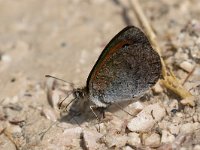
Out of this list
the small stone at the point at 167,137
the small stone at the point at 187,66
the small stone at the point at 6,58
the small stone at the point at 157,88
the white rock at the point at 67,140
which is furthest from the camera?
the small stone at the point at 6,58

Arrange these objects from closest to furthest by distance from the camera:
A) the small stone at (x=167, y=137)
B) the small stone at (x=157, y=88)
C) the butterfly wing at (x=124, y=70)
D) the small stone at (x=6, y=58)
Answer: the small stone at (x=167, y=137), the butterfly wing at (x=124, y=70), the small stone at (x=157, y=88), the small stone at (x=6, y=58)

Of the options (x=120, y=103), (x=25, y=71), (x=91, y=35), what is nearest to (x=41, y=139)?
(x=120, y=103)

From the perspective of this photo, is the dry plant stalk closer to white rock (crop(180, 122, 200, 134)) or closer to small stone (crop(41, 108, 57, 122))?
white rock (crop(180, 122, 200, 134))

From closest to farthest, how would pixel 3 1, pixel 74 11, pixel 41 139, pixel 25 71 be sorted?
pixel 41 139, pixel 25 71, pixel 74 11, pixel 3 1

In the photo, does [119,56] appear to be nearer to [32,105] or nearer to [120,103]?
[120,103]

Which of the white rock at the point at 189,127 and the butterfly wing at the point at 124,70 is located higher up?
the butterfly wing at the point at 124,70

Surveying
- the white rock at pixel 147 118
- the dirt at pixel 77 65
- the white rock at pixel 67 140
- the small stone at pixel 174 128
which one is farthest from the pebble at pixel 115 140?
the small stone at pixel 174 128

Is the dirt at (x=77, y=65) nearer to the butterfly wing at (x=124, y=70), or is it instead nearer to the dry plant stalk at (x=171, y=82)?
the dry plant stalk at (x=171, y=82)

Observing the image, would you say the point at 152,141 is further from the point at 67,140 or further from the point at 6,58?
the point at 6,58
